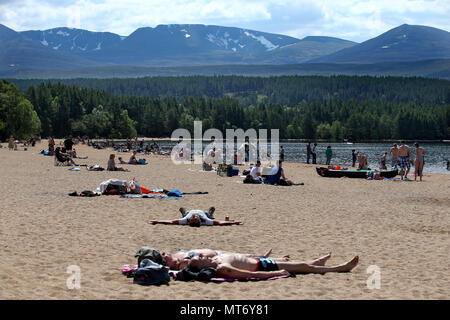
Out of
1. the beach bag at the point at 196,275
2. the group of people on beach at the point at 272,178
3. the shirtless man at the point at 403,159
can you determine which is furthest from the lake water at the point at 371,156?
the beach bag at the point at 196,275

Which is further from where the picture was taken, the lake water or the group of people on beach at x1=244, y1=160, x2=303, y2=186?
the lake water

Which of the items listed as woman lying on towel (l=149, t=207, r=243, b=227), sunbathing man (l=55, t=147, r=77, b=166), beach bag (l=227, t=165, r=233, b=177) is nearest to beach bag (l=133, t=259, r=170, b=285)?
woman lying on towel (l=149, t=207, r=243, b=227)

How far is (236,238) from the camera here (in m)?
12.3

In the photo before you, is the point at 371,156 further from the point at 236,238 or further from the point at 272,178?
the point at 236,238


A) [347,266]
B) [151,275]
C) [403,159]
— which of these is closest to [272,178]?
[403,159]

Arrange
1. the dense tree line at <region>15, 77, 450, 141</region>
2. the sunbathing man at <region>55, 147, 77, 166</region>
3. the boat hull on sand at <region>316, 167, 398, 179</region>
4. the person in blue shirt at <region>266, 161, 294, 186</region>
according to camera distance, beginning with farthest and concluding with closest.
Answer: the dense tree line at <region>15, 77, 450, 141</region> < the sunbathing man at <region>55, 147, 77, 166</region> < the boat hull on sand at <region>316, 167, 398, 179</region> < the person in blue shirt at <region>266, 161, 294, 186</region>

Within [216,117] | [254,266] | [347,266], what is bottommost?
[216,117]

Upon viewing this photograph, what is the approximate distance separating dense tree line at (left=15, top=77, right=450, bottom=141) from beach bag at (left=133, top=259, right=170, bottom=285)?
14055 cm

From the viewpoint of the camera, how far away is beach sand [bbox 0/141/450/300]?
812cm

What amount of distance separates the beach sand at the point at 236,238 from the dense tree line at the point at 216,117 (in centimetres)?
13123

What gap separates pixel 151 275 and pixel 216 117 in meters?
184

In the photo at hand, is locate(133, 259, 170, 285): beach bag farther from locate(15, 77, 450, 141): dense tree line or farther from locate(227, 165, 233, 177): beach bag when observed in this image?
locate(15, 77, 450, 141): dense tree line
